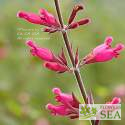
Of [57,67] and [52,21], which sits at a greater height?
[52,21]

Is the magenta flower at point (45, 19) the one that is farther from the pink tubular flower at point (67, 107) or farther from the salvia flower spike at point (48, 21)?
the pink tubular flower at point (67, 107)

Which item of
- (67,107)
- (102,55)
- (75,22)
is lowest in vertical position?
(67,107)

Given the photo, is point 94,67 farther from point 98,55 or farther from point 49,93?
point 98,55

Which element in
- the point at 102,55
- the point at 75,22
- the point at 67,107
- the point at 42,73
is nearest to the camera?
the point at 67,107

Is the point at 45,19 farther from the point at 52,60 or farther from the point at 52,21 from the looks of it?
the point at 52,60

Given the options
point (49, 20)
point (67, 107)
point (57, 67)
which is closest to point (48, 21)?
point (49, 20)

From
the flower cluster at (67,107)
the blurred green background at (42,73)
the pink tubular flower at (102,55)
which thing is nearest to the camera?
the flower cluster at (67,107)

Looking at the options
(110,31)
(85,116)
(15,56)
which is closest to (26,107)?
(15,56)

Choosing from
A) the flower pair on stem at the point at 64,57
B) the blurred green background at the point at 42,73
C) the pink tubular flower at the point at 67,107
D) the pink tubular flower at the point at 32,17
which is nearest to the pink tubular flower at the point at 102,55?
the flower pair on stem at the point at 64,57
